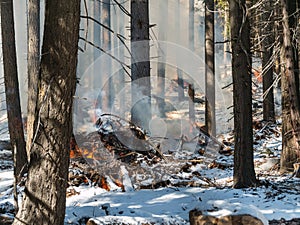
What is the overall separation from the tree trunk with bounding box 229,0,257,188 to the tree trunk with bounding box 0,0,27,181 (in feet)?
15.7

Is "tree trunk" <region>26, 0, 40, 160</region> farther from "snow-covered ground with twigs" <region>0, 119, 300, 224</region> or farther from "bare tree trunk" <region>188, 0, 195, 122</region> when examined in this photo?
"bare tree trunk" <region>188, 0, 195, 122</region>

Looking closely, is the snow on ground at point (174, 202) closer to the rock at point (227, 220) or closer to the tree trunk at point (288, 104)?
the rock at point (227, 220)

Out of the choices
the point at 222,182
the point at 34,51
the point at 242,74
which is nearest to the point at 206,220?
the point at 242,74

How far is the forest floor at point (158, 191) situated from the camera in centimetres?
588

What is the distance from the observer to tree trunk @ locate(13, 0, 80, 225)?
4273 millimetres

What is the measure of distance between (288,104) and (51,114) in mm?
6111

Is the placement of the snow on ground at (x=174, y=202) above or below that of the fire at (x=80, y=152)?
below

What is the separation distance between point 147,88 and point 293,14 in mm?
3925

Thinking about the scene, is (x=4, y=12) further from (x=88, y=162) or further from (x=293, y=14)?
(x=293, y=14)

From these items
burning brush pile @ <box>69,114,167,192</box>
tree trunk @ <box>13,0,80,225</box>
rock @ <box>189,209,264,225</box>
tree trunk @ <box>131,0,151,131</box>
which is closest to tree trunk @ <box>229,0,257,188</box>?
burning brush pile @ <box>69,114,167,192</box>

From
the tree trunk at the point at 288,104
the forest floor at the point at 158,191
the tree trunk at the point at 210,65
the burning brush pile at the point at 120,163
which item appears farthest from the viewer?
the tree trunk at the point at 210,65

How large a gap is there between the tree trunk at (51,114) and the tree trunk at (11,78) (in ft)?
15.6

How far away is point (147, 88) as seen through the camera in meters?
10.2

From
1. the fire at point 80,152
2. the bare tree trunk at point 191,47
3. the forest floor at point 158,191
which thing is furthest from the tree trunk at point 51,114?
the bare tree trunk at point 191,47
